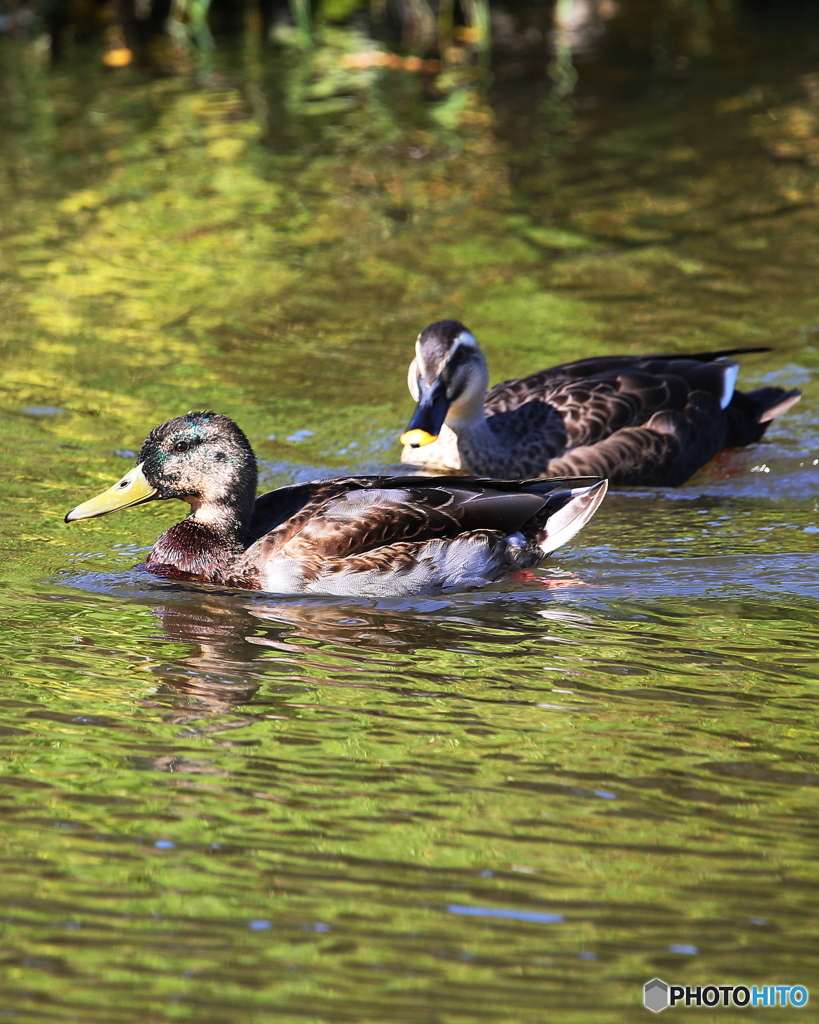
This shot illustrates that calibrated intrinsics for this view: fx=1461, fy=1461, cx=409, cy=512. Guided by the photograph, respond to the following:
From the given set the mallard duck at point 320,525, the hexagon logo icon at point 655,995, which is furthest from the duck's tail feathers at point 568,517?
the hexagon logo icon at point 655,995

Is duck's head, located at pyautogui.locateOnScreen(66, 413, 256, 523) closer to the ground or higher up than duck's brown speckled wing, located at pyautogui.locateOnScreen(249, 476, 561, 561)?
higher up

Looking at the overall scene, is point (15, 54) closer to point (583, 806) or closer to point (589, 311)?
point (589, 311)

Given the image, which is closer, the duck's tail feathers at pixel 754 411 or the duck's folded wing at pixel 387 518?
the duck's folded wing at pixel 387 518

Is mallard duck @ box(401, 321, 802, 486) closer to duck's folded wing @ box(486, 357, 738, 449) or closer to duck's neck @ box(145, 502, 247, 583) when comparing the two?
duck's folded wing @ box(486, 357, 738, 449)

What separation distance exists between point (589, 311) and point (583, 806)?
6.85 metres

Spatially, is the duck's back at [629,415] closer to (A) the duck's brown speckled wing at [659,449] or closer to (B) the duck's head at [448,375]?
(A) the duck's brown speckled wing at [659,449]

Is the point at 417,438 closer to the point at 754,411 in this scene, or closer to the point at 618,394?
the point at 618,394

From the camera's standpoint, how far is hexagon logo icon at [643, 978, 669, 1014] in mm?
4062

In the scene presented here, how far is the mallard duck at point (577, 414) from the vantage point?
28.8ft

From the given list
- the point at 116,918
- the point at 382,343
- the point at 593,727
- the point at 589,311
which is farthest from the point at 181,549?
the point at 589,311

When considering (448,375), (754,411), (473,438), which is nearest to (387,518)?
(448,375)

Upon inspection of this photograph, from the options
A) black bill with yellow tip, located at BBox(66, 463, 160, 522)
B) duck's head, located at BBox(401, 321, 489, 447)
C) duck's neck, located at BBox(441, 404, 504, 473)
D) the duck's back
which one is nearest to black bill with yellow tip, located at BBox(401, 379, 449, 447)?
duck's head, located at BBox(401, 321, 489, 447)

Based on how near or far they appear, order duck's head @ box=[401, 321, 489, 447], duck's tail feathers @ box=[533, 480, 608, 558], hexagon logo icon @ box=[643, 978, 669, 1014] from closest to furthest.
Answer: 1. hexagon logo icon @ box=[643, 978, 669, 1014]
2. duck's tail feathers @ box=[533, 480, 608, 558]
3. duck's head @ box=[401, 321, 489, 447]

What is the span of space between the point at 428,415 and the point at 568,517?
1189 millimetres
